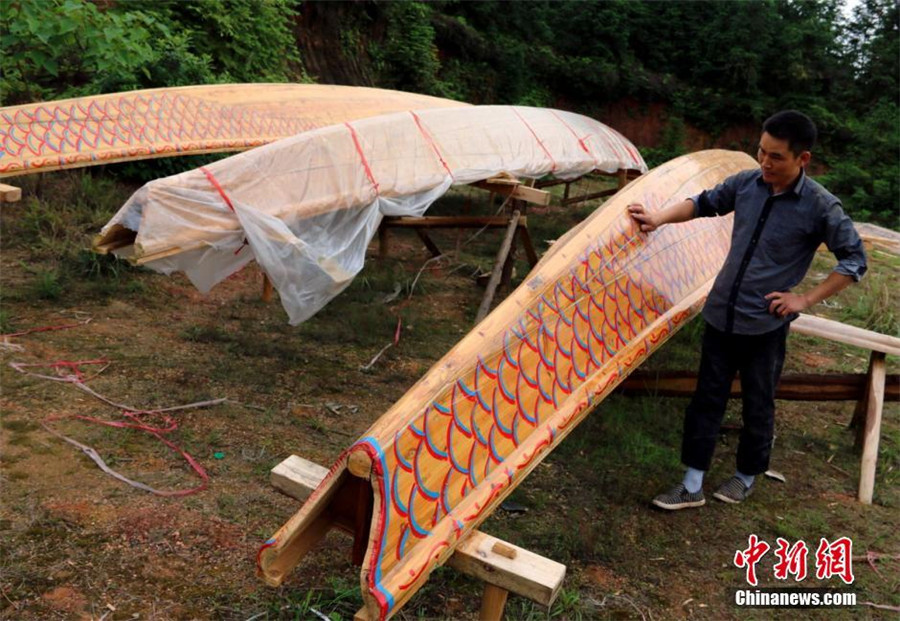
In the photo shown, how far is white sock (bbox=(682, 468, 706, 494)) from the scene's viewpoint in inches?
124

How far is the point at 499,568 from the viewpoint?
183 centimetres

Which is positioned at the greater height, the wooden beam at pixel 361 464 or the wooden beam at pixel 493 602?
the wooden beam at pixel 361 464

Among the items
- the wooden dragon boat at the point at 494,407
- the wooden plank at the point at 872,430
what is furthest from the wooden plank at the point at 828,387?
the wooden dragon boat at the point at 494,407

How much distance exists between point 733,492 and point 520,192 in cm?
265

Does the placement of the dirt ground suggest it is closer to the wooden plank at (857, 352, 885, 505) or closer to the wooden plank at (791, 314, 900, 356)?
the wooden plank at (857, 352, 885, 505)

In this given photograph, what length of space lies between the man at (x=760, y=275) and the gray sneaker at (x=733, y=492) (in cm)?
11

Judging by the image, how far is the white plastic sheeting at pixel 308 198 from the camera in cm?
349

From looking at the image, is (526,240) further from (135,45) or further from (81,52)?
(81,52)

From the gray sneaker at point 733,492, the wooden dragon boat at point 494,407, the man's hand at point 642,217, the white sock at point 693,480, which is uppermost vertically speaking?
the man's hand at point 642,217

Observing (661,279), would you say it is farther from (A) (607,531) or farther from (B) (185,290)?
(B) (185,290)

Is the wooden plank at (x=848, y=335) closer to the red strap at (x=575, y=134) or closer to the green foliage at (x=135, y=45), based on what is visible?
the red strap at (x=575, y=134)

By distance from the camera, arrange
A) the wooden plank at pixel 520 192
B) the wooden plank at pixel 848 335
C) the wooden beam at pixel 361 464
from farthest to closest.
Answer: the wooden plank at pixel 520 192
the wooden plank at pixel 848 335
the wooden beam at pixel 361 464

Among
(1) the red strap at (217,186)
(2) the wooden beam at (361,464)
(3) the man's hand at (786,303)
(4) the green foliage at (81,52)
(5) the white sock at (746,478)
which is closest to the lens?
(2) the wooden beam at (361,464)

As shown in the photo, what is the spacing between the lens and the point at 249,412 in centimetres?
367
